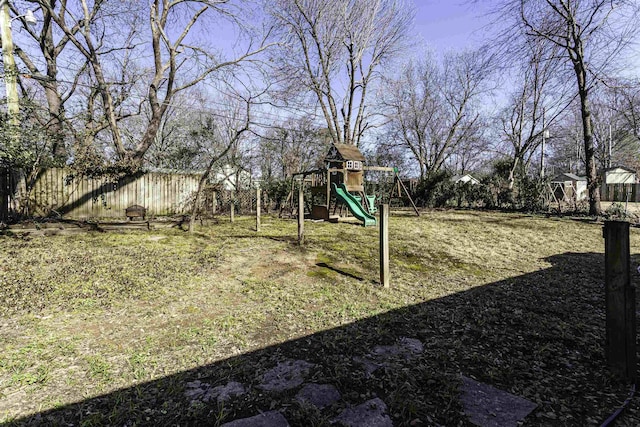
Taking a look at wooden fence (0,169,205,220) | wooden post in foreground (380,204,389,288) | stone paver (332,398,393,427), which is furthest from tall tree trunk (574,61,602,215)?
wooden fence (0,169,205,220)

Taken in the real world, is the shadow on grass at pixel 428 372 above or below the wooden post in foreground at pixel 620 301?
below

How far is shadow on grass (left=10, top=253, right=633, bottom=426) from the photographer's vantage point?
175 centimetres

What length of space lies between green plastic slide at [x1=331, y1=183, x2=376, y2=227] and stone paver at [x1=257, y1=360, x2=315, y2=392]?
675 centimetres

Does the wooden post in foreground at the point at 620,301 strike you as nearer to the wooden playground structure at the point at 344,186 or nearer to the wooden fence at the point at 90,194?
the wooden playground structure at the point at 344,186

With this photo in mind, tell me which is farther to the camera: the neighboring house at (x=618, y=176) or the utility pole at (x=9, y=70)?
the neighboring house at (x=618, y=176)

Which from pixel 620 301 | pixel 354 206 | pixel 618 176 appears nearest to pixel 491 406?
pixel 620 301

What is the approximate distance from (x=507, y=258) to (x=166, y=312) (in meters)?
5.72

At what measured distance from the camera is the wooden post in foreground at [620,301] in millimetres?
2031

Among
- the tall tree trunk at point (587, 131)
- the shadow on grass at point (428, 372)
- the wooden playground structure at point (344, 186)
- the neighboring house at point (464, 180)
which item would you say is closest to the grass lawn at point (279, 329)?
the shadow on grass at point (428, 372)

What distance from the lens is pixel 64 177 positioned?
963 cm

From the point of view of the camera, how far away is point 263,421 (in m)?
1.68

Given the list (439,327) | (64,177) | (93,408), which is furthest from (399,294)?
(64,177)

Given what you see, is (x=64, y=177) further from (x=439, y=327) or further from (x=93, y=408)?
(x=439, y=327)

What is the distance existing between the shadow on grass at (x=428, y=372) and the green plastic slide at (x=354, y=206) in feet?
17.5
